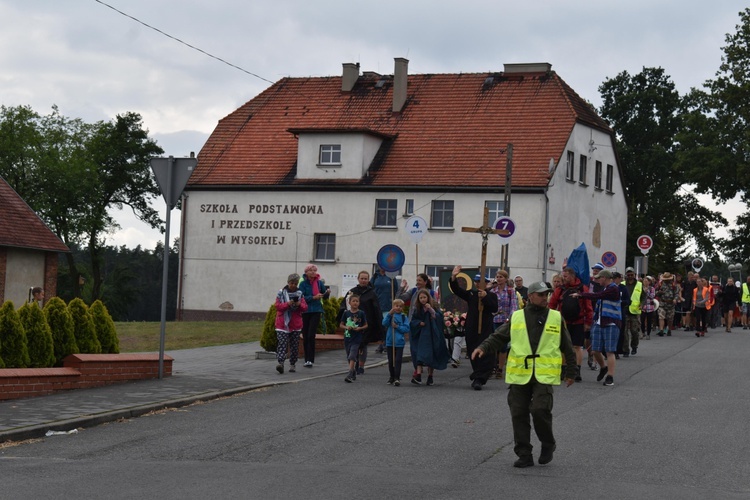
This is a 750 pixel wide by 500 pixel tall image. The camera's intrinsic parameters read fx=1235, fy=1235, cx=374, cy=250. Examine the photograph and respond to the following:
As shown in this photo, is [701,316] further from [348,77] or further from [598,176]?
[348,77]

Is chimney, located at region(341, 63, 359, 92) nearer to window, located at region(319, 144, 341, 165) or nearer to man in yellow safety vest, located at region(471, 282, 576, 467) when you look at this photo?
window, located at region(319, 144, 341, 165)

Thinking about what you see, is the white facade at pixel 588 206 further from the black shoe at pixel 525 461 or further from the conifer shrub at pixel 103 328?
the black shoe at pixel 525 461

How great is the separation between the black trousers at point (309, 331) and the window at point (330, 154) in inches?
1236

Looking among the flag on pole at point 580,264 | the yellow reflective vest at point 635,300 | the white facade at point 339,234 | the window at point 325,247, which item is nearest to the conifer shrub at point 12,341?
the flag on pole at point 580,264

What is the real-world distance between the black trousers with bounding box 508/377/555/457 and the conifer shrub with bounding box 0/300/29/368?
734 centimetres

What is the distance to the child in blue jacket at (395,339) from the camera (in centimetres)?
1855

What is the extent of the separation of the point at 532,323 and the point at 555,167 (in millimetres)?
38922

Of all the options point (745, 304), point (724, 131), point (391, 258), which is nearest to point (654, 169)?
point (724, 131)

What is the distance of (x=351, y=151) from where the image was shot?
51938 mm

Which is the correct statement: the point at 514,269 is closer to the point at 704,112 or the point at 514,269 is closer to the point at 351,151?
the point at 351,151

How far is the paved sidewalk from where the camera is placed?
12.8 metres

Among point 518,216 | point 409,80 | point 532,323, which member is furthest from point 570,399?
point 409,80

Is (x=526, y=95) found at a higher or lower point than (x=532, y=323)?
higher

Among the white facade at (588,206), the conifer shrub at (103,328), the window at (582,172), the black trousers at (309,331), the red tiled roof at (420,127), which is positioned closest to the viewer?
the conifer shrub at (103,328)
